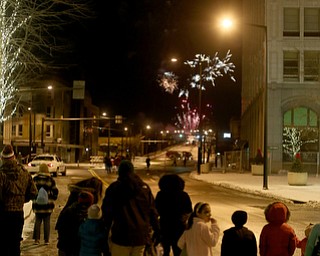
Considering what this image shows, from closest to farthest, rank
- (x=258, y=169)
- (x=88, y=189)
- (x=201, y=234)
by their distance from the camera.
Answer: (x=201, y=234) → (x=88, y=189) → (x=258, y=169)

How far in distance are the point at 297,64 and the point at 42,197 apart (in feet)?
142

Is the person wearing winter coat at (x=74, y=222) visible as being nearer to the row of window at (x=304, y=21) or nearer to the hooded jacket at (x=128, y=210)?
the hooded jacket at (x=128, y=210)

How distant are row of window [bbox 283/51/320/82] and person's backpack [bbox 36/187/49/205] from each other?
1668 inches

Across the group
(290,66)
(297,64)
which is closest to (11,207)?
(290,66)

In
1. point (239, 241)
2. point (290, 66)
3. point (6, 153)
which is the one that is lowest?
point (239, 241)

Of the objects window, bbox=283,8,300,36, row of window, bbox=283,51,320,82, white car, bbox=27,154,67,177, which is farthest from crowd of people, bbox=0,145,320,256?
window, bbox=283,8,300,36

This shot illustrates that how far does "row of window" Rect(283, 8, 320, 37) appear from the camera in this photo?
51656 mm

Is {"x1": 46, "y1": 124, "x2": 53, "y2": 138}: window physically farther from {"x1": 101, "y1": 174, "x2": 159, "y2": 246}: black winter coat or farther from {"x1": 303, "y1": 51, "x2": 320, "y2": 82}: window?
A: {"x1": 101, "y1": 174, "x2": 159, "y2": 246}: black winter coat

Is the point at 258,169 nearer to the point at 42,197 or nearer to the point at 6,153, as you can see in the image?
the point at 42,197

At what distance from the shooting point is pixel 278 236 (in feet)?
23.4

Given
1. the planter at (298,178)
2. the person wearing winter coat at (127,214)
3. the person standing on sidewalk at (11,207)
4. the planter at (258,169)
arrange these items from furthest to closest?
the planter at (258,169), the planter at (298,178), the person standing on sidewalk at (11,207), the person wearing winter coat at (127,214)

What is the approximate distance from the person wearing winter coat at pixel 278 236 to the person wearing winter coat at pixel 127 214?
4.91ft

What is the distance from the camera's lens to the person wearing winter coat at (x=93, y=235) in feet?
22.2

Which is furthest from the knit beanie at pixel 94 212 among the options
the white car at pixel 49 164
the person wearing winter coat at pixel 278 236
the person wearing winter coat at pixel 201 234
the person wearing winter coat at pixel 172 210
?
the white car at pixel 49 164
